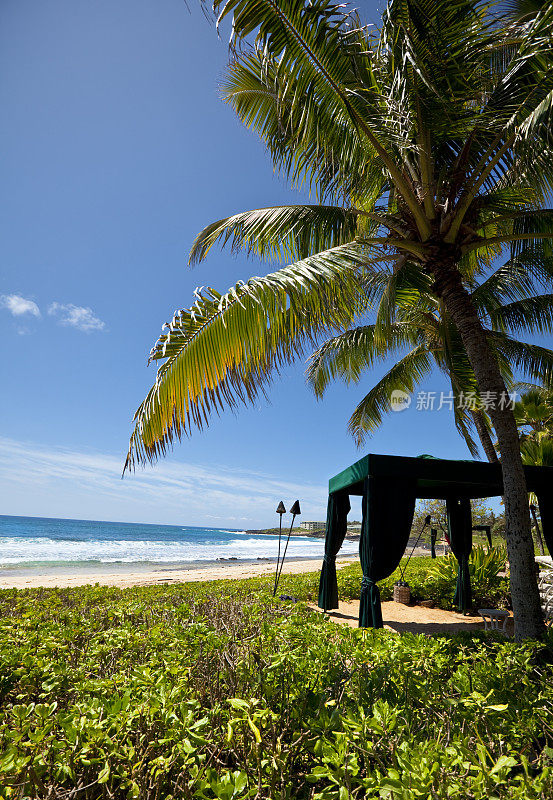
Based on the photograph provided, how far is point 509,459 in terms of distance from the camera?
15.9 feet

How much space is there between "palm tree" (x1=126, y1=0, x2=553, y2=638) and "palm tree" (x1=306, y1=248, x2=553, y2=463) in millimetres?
1674

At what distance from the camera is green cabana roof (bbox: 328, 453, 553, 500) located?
575 cm

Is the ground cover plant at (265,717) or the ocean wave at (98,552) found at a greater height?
the ground cover plant at (265,717)

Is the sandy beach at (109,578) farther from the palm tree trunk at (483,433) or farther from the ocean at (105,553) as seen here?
the palm tree trunk at (483,433)

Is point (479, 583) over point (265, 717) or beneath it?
beneath

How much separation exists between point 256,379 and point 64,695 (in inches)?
120

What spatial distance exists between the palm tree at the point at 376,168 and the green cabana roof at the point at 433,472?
4.18ft

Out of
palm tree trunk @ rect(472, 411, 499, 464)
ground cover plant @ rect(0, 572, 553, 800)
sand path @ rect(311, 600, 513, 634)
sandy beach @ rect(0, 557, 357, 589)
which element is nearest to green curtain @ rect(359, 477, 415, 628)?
sand path @ rect(311, 600, 513, 634)

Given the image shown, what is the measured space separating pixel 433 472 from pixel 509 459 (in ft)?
4.32

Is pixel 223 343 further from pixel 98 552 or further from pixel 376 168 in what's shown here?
pixel 98 552

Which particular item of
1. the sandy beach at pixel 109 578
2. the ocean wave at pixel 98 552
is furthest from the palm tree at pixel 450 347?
the ocean wave at pixel 98 552

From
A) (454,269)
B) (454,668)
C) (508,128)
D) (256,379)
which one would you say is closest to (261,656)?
(454,668)

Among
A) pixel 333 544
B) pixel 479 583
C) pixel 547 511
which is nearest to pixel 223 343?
pixel 333 544

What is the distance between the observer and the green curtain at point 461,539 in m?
8.30
